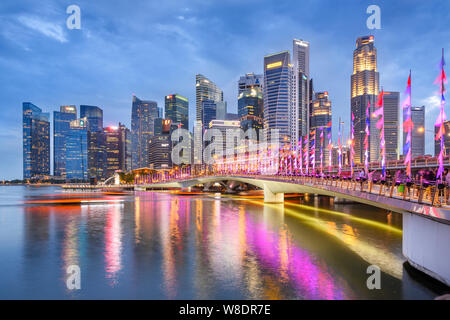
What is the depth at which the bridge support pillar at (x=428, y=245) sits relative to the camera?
14875mm

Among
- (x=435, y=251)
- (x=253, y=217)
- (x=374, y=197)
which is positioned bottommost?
(x=253, y=217)

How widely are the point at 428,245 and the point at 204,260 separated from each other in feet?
48.8

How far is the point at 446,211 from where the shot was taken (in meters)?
14.3

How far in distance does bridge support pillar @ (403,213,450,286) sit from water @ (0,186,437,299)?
1.16 metres

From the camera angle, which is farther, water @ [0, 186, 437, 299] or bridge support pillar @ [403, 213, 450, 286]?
water @ [0, 186, 437, 299]

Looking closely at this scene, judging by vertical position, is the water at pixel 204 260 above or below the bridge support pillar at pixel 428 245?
below

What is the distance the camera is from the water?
55.5 ft

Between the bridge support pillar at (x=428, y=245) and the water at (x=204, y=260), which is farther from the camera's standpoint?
the water at (x=204, y=260)

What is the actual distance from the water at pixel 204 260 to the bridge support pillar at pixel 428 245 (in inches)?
45.5

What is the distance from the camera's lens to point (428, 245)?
1650 cm

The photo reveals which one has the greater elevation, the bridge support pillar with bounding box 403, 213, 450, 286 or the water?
the bridge support pillar with bounding box 403, 213, 450, 286
